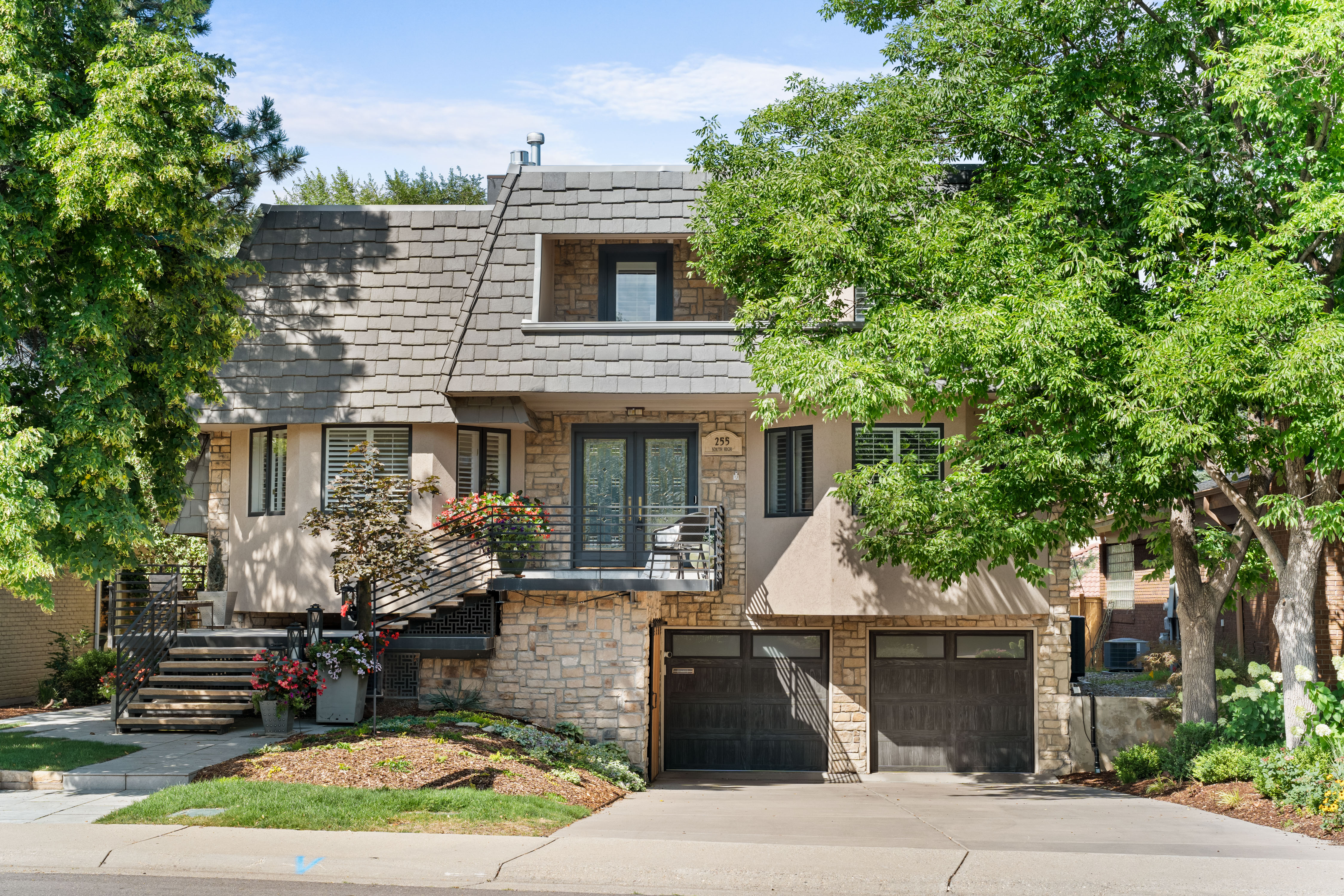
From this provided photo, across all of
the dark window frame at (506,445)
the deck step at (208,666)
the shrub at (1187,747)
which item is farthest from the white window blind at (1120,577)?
the deck step at (208,666)

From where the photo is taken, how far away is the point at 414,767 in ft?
39.2

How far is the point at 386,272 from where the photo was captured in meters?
17.4

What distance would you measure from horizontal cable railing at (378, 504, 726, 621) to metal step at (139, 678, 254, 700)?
212 centimetres

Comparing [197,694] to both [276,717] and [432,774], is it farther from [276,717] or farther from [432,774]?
[432,774]

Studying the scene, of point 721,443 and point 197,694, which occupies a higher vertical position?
point 721,443

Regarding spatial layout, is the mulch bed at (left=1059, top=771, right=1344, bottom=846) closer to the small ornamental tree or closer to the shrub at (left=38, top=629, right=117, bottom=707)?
the small ornamental tree

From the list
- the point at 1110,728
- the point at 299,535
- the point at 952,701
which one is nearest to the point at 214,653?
the point at 299,535

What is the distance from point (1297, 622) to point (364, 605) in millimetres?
11825

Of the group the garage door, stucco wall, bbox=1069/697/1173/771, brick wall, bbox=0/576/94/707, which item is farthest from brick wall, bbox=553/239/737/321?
brick wall, bbox=0/576/94/707

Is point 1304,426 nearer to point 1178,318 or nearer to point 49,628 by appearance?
point 1178,318

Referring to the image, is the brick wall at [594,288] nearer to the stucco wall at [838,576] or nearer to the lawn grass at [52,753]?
the stucco wall at [838,576]

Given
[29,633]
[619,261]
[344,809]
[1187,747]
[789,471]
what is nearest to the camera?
[344,809]

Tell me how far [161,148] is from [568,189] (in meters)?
6.73

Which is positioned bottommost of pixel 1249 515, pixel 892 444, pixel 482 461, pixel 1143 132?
pixel 1249 515
